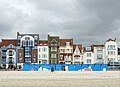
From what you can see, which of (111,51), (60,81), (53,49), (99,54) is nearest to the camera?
(60,81)

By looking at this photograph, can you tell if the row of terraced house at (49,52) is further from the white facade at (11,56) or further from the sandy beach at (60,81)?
the sandy beach at (60,81)

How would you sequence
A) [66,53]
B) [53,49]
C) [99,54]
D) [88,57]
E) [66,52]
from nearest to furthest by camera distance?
1. [53,49]
2. [66,53]
3. [66,52]
4. [88,57]
5. [99,54]

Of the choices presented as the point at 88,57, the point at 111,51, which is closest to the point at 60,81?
the point at 88,57

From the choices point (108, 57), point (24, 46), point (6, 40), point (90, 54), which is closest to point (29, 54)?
point (24, 46)

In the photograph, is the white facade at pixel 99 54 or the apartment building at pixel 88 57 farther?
the white facade at pixel 99 54

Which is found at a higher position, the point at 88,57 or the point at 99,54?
the point at 99,54

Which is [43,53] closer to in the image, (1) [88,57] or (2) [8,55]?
(2) [8,55]

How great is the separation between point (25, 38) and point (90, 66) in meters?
31.9

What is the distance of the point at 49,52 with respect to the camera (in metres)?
95.4

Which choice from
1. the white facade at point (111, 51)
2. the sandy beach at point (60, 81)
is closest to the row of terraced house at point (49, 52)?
the white facade at point (111, 51)

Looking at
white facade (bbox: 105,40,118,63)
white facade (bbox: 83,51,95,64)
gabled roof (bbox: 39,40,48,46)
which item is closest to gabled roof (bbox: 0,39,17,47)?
gabled roof (bbox: 39,40,48,46)

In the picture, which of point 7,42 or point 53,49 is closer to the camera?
point 53,49

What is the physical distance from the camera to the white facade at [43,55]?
9431 cm

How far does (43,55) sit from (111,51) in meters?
23.7
